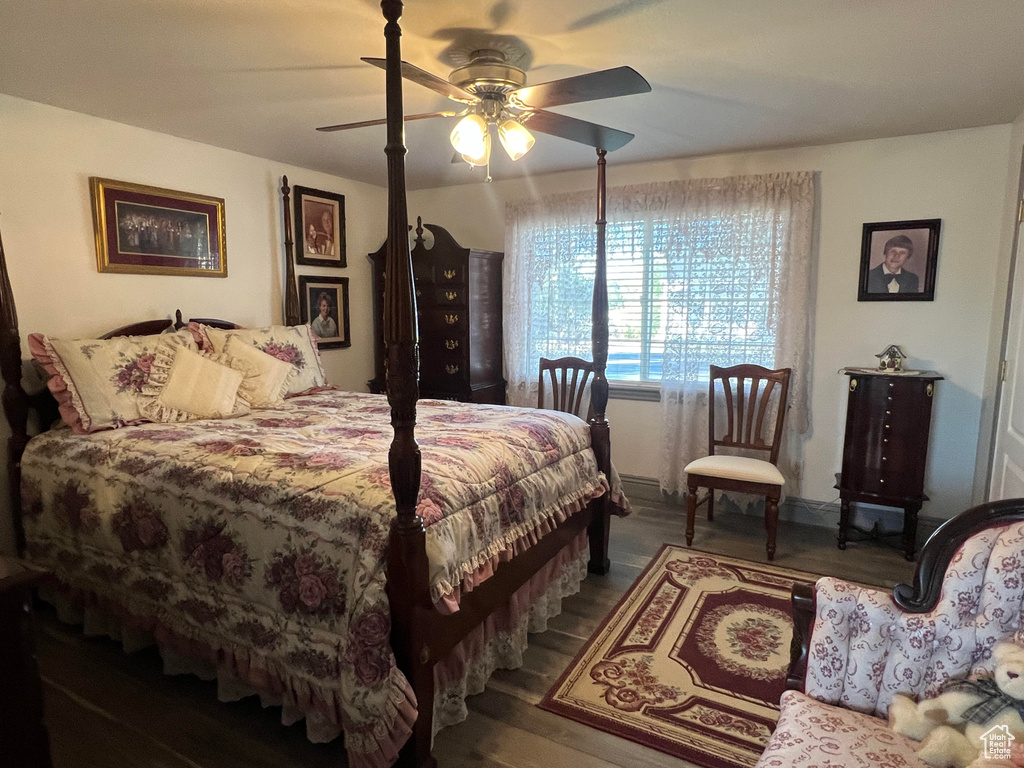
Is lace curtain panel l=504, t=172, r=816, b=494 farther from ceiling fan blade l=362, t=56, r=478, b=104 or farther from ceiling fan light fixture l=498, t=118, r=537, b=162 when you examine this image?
ceiling fan blade l=362, t=56, r=478, b=104

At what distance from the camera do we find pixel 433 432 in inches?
97.4

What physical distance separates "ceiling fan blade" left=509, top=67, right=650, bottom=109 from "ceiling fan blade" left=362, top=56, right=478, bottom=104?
18 centimetres

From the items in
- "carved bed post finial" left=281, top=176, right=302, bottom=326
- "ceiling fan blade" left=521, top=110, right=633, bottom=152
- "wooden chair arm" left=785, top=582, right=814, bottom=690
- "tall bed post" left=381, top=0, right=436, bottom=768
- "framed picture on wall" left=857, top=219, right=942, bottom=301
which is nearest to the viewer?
"wooden chair arm" left=785, top=582, right=814, bottom=690

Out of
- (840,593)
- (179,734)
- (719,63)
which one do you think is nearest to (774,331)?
(719,63)

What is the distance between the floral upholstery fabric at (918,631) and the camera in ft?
4.03

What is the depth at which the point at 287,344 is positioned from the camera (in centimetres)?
351

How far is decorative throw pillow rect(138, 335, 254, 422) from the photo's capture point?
8.94 feet

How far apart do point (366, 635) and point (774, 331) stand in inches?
123

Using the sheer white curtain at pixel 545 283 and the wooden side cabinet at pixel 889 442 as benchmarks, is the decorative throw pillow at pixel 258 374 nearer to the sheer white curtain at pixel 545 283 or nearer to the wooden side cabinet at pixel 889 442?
the sheer white curtain at pixel 545 283

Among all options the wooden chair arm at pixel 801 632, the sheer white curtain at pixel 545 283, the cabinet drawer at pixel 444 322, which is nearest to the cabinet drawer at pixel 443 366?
the cabinet drawer at pixel 444 322

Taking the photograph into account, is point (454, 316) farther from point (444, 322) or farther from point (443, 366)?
point (443, 366)

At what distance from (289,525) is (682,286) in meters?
3.04

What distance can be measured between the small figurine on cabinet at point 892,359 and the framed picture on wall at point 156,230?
400 cm

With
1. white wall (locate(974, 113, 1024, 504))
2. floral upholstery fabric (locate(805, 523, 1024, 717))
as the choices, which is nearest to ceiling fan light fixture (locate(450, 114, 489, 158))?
floral upholstery fabric (locate(805, 523, 1024, 717))
